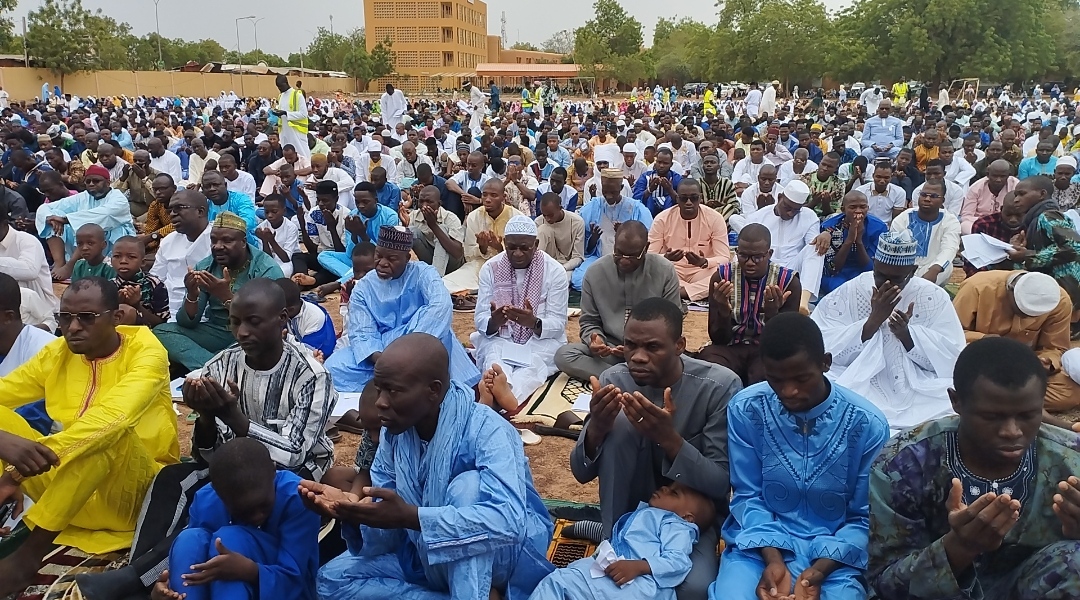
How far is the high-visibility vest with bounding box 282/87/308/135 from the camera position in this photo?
13406 mm

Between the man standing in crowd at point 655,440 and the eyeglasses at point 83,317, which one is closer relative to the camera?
the man standing in crowd at point 655,440

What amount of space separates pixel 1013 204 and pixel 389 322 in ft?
17.1

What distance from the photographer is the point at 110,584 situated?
2900mm

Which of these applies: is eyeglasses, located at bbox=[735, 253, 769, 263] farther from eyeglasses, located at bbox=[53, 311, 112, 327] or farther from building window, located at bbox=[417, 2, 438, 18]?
building window, located at bbox=[417, 2, 438, 18]

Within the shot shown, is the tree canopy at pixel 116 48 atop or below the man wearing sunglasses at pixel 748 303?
atop

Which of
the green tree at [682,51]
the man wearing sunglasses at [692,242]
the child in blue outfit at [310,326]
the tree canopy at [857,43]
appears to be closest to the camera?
the child in blue outfit at [310,326]

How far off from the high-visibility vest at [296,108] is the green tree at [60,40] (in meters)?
34.9

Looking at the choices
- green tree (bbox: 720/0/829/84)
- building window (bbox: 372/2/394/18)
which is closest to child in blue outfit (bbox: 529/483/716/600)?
green tree (bbox: 720/0/829/84)

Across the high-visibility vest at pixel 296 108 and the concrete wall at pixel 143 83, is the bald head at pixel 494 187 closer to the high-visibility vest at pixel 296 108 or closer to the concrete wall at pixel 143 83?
the high-visibility vest at pixel 296 108

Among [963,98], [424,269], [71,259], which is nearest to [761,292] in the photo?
[424,269]

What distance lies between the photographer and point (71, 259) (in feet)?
25.3

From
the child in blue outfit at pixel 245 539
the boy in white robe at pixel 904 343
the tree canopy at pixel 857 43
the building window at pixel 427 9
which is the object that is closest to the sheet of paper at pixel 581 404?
the boy in white robe at pixel 904 343

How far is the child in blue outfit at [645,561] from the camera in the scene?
268cm

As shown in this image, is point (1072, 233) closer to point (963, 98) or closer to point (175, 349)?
point (175, 349)
